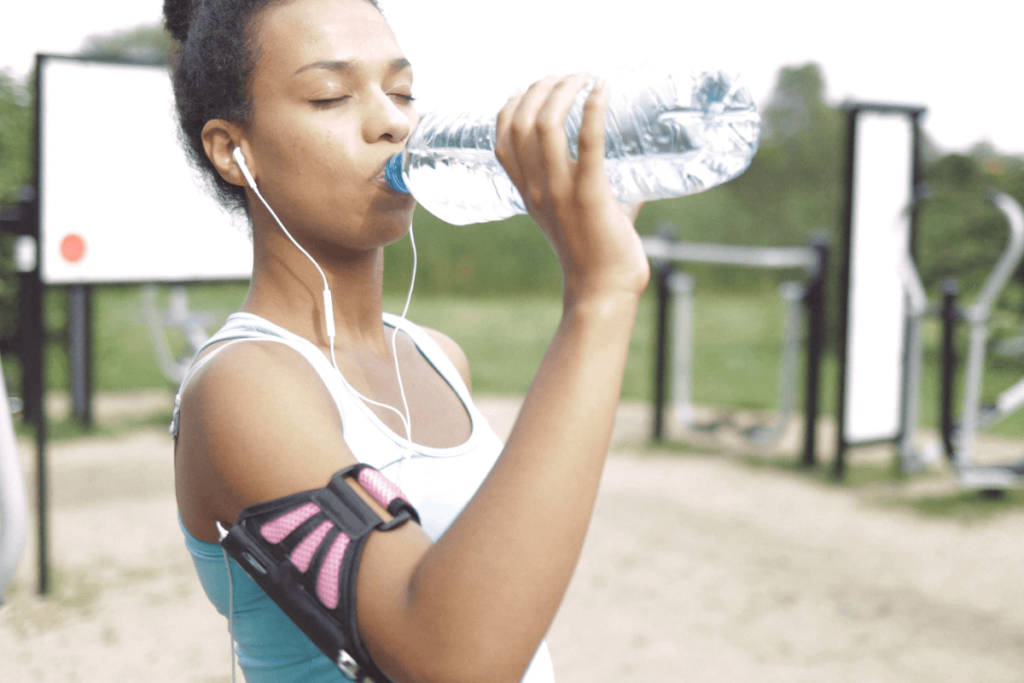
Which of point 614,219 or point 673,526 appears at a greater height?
point 614,219

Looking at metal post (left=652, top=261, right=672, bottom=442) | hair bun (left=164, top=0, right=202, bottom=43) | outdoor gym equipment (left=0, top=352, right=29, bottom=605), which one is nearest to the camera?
outdoor gym equipment (left=0, top=352, right=29, bottom=605)

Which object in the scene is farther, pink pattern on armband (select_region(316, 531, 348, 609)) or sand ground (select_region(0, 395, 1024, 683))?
sand ground (select_region(0, 395, 1024, 683))

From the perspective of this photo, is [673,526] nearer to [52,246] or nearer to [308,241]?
[52,246]

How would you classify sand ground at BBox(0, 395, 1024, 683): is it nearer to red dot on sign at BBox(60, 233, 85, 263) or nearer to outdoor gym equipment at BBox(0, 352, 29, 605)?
red dot on sign at BBox(60, 233, 85, 263)

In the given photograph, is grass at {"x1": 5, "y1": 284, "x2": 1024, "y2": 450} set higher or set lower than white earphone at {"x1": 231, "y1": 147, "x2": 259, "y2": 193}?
lower

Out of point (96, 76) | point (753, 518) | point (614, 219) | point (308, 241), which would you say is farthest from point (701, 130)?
point (753, 518)

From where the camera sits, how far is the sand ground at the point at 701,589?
3.56 metres

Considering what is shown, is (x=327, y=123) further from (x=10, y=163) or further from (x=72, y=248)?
(x=10, y=163)

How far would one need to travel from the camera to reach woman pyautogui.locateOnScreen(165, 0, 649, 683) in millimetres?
845

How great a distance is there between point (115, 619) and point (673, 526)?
294 cm

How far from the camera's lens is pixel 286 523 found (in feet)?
3.02

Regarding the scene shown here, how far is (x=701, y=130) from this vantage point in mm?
1151

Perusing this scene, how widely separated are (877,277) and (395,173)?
5.82 m

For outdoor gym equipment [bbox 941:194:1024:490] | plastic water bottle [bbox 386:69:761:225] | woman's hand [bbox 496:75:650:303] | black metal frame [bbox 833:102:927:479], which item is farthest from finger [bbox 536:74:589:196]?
black metal frame [bbox 833:102:927:479]
